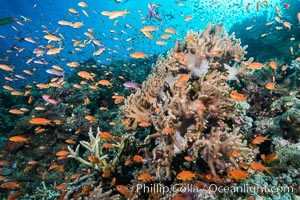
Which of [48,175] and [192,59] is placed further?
[48,175]

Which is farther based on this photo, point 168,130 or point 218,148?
point 168,130

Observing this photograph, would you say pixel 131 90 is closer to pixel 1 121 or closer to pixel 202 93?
pixel 202 93

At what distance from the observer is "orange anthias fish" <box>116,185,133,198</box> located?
382cm

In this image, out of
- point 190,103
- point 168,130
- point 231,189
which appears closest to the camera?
point 231,189

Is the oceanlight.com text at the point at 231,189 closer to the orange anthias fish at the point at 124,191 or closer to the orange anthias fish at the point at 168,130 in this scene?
the orange anthias fish at the point at 124,191

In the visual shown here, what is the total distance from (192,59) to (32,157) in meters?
6.38

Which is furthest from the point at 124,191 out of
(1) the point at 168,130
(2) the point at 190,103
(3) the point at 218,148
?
(2) the point at 190,103

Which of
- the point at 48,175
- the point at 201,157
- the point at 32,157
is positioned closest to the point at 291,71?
the point at 201,157

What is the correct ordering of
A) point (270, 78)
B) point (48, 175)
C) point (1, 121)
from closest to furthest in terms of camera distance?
1. point (48, 175)
2. point (270, 78)
3. point (1, 121)

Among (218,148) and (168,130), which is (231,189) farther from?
(168,130)

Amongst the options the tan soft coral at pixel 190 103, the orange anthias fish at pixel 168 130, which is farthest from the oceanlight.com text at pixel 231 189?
the orange anthias fish at pixel 168 130

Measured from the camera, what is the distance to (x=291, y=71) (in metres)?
7.95

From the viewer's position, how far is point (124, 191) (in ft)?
12.5

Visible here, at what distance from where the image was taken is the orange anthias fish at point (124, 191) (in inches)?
150
